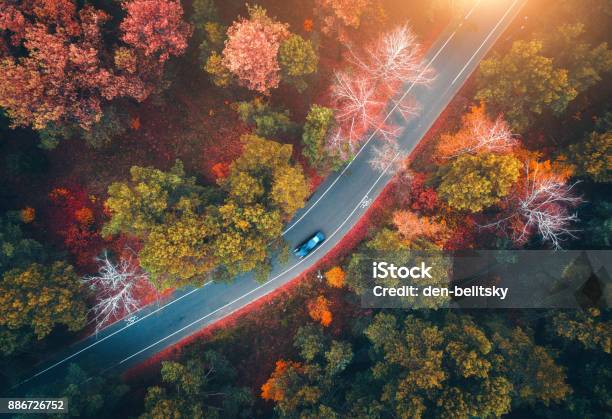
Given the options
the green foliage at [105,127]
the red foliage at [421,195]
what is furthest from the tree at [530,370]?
the green foliage at [105,127]

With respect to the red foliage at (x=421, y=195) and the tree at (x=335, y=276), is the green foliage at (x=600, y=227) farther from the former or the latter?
the tree at (x=335, y=276)

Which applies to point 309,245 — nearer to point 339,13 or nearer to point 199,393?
point 199,393

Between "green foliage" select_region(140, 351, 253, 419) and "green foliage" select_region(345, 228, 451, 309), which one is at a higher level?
"green foliage" select_region(345, 228, 451, 309)

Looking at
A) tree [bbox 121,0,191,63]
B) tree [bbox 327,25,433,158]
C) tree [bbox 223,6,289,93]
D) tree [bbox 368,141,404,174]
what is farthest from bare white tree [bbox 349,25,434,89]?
tree [bbox 121,0,191,63]

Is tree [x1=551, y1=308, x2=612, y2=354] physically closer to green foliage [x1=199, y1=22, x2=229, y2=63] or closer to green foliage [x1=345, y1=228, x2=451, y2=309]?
green foliage [x1=345, y1=228, x2=451, y2=309]

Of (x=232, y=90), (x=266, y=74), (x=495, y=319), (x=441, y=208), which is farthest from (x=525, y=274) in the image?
(x=232, y=90)
